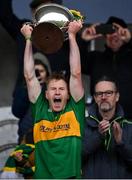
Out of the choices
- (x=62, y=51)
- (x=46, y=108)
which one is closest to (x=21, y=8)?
(x=62, y=51)

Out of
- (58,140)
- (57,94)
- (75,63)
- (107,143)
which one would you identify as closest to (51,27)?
(75,63)

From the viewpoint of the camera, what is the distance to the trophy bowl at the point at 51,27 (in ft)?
13.8

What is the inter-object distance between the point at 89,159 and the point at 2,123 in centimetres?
148

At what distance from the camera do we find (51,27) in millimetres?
4203

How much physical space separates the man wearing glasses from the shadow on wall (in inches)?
61.2

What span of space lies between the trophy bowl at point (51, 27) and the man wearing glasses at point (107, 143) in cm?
67

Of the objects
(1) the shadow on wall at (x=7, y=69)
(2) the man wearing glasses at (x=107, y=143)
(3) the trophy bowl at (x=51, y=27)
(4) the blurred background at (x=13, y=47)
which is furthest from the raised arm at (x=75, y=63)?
(1) the shadow on wall at (x=7, y=69)

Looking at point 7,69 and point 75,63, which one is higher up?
point 7,69

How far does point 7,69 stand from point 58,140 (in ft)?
6.46

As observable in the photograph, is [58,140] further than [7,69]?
No

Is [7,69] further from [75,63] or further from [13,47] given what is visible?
[75,63]

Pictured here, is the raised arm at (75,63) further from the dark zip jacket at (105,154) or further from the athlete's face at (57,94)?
the dark zip jacket at (105,154)

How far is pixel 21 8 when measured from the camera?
18.7 feet

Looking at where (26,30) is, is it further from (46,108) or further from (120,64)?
(120,64)
